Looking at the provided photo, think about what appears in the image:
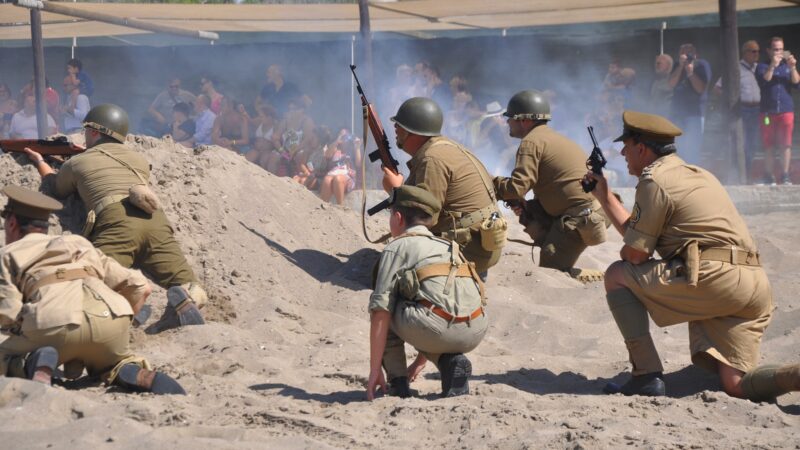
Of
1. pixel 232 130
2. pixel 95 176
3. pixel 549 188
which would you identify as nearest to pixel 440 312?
pixel 95 176

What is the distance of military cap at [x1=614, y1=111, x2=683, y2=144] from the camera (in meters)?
5.94

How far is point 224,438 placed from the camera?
4.76 meters

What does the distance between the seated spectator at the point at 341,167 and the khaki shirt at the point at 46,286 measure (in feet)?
24.0

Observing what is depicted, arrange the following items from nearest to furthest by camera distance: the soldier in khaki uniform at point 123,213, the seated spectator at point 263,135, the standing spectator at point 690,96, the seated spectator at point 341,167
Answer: the soldier in khaki uniform at point 123,213, the seated spectator at point 341,167, the standing spectator at point 690,96, the seated spectator at point 263,135

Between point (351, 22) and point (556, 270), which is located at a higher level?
point (351, 22)

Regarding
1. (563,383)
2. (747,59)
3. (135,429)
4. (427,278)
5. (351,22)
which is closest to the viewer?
(135,429)

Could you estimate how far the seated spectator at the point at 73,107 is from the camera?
1521 centimetres

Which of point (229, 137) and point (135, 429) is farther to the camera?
point (229, 137)

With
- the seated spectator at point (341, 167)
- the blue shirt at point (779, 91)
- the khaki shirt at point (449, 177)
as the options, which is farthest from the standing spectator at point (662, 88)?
the khaki shirt at point (449, 177)

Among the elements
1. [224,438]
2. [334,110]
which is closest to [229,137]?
[334,110]

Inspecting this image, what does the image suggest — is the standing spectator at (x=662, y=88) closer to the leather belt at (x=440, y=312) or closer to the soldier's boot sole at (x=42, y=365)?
the leather belt at (x=440, y=312)

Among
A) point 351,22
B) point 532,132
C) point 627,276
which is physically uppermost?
point 351,22

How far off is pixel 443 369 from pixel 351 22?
1137cm

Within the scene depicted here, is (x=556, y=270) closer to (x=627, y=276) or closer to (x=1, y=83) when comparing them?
(x=627, y=276)
